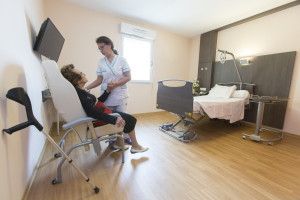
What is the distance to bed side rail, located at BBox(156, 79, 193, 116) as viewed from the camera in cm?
188

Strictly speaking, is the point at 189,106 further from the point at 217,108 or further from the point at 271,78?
the point at 271,78

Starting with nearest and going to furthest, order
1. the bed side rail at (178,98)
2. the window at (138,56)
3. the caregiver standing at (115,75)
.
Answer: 1. the caregiver standing at (115,75)
2. the bed side rail at (178,98)
3. the window at (138,56)

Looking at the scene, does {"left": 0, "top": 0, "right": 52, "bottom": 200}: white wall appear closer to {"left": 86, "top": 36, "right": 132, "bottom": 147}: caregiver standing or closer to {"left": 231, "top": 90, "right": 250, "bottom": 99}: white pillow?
{"left": 86, "top": 36, "right": 132, "bottom": 147}: caregiver standing

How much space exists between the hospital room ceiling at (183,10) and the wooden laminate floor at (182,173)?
2520 mm

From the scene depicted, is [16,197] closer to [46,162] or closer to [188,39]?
[46,162]

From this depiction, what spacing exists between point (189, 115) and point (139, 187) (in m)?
1.18

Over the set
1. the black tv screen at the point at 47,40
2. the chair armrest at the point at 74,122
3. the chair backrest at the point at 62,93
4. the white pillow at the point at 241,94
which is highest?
the black tv screen at the point at 47,40

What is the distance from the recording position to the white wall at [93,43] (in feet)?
8.34

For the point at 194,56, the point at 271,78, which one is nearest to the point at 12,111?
the point at 271,78

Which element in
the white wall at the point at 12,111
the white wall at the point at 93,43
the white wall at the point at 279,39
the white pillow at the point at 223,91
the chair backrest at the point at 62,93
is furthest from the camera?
the white pillow at the point at 223,91

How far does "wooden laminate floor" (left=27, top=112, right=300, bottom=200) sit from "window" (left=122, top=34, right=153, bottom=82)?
2.02m

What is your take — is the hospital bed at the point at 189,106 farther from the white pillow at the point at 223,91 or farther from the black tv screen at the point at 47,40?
the black tv screen at the point at 47,40

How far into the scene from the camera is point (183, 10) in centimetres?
268

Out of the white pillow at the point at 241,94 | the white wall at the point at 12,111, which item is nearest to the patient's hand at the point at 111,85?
the white wall at the point at 12,111
